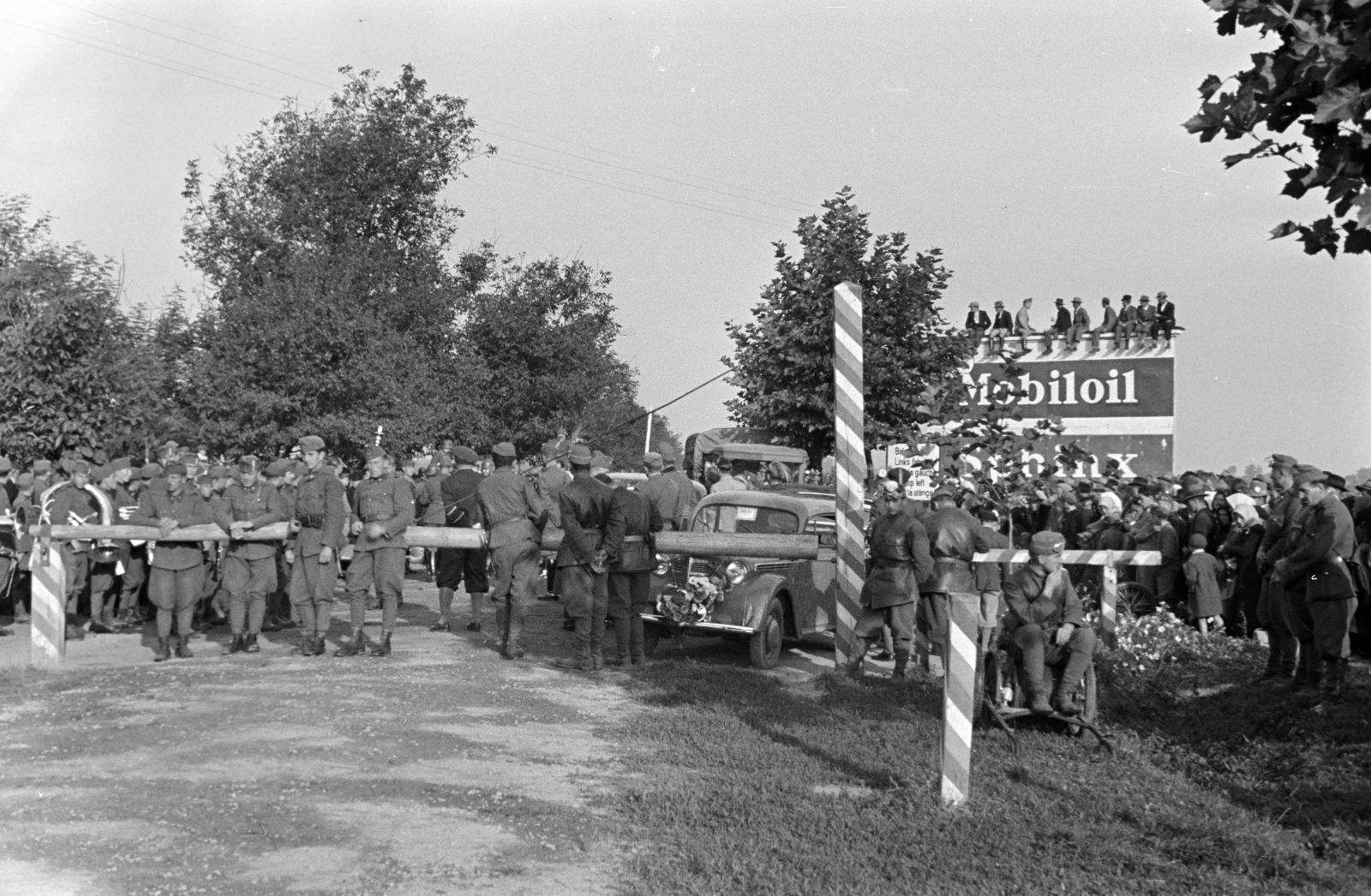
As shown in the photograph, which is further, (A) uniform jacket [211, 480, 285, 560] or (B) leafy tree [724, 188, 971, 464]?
(B) leafy tree [724, 188, 971, 464]

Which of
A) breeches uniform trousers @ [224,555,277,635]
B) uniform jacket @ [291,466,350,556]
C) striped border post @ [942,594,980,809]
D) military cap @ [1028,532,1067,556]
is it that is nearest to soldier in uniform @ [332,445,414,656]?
uniform jacket @ [291,466,350,556]

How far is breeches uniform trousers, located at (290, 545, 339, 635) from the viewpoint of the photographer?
1290 centimetres

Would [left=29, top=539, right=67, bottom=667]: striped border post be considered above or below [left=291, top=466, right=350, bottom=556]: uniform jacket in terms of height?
below

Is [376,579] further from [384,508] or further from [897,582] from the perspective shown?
[897,582]

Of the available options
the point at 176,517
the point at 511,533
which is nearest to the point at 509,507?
the point at 511,533

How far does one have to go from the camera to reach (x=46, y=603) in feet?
39.2

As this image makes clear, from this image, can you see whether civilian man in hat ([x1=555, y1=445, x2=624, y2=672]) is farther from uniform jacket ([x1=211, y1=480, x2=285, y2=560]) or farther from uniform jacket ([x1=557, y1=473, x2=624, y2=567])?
uniform jacket ([x1=211, y1=480, x2=285, y2=560])

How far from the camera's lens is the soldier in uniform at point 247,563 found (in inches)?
514

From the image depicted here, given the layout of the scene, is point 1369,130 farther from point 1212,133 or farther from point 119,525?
point 119,525

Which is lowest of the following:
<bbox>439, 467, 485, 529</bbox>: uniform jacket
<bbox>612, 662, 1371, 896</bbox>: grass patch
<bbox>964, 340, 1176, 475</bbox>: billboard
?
<bbox>612, 662, 1371, 896</bbox>: grass patch

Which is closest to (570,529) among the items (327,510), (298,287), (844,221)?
(327,510)

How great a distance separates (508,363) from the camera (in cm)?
3806

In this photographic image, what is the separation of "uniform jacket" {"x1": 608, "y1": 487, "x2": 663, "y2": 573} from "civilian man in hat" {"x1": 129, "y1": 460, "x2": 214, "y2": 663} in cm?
375

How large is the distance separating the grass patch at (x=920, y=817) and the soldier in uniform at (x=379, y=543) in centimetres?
356
